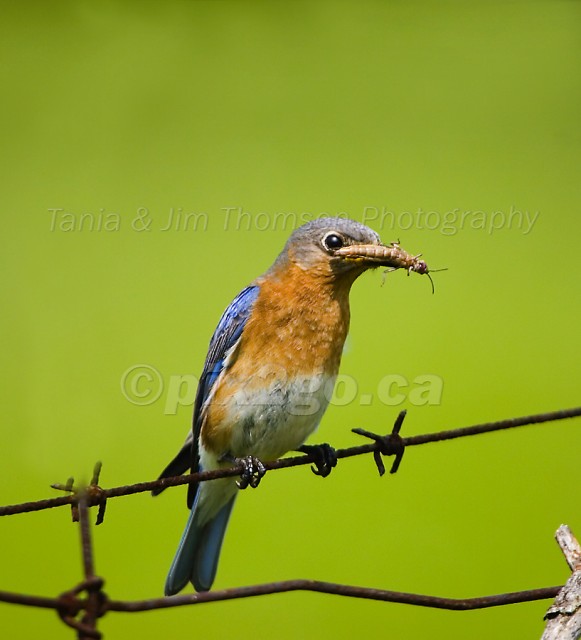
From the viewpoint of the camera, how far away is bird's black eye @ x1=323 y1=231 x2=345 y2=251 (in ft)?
11.1

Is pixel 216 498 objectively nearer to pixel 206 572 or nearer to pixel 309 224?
pixel 206 572

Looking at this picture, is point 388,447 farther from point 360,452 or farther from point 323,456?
point 323,456

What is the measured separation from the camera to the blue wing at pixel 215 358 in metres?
3.38

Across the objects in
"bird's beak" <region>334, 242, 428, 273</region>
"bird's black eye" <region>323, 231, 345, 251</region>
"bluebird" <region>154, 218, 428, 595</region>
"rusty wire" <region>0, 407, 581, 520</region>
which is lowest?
"rusty wire" <region>0, 407, 581, 520</region>

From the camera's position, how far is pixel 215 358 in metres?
3.45

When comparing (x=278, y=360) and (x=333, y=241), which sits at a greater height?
(x=333, y=241)

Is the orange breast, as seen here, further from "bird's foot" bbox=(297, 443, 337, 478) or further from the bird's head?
"bird's foot" bbox=(297, 443, 337, 478)

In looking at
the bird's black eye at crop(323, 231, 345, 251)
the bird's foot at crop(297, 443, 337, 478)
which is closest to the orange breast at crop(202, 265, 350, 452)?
the bird's black eye at crop(323, 231, 345, 251)

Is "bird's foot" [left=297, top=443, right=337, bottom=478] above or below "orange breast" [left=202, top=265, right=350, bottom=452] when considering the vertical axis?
below

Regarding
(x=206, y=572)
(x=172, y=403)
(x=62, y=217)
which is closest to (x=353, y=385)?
(x=172, y=403)

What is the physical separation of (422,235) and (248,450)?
2060 mm

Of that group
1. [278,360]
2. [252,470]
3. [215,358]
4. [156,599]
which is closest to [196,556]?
[252,470]

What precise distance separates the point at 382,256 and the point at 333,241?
25 cm

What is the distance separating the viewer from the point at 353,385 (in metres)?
4.32
